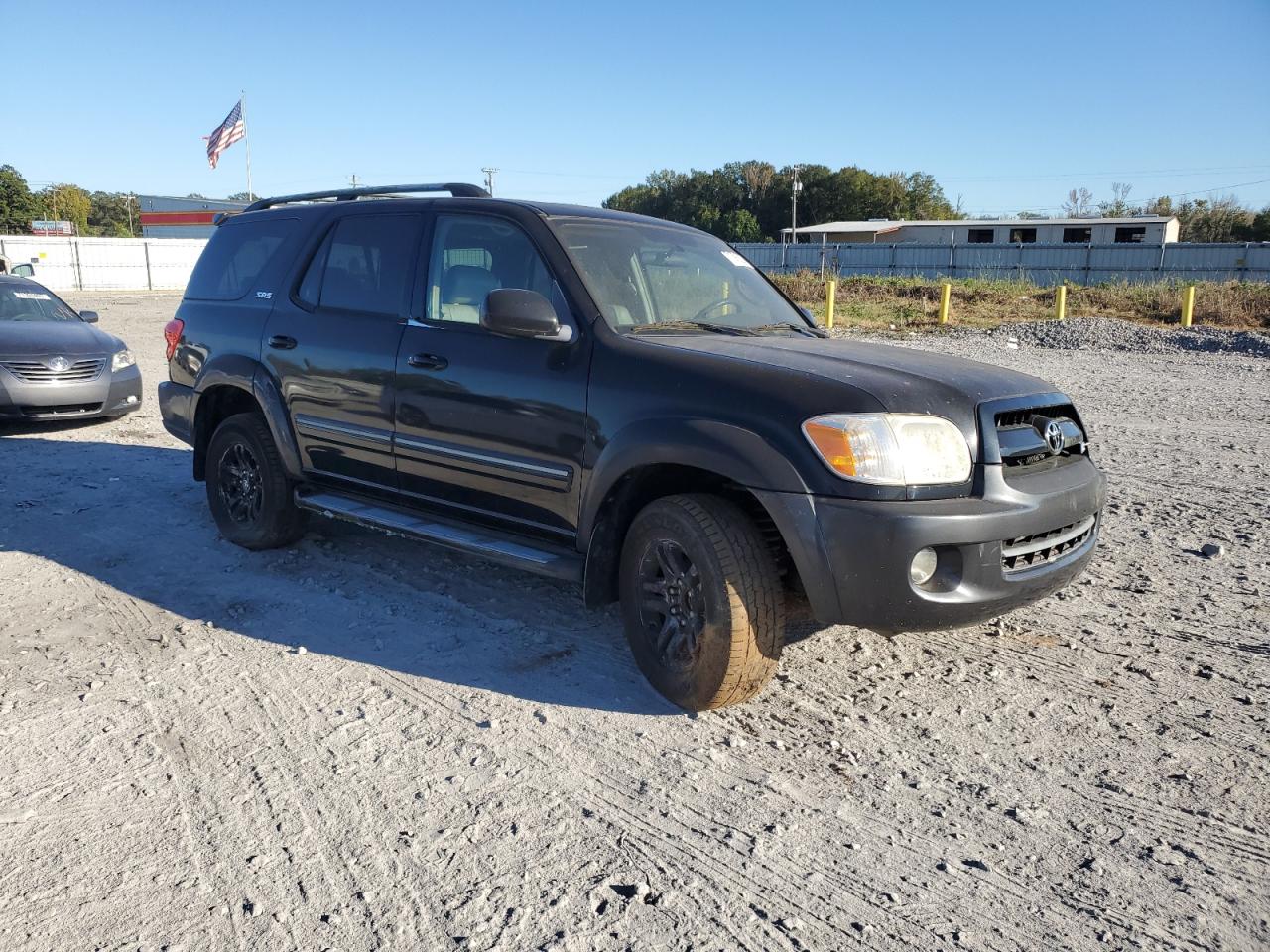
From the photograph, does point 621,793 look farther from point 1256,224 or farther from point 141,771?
point 1256,224

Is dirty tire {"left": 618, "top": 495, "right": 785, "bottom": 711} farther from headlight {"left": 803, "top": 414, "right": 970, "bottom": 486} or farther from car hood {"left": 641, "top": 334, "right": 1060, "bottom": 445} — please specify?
car hood {"left": 641, "top": 334, "right": 1060, "bottom": 445}

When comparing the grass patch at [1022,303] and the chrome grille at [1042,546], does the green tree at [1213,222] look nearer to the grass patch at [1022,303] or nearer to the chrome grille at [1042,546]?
the grass patch at [1022,303]

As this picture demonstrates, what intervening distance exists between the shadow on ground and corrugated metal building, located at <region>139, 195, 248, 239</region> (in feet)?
218

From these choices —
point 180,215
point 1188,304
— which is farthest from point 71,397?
point 180,215

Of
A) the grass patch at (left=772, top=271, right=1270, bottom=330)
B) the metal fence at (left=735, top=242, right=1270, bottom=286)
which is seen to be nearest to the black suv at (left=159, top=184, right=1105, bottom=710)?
the grass patch at (left=772, top=271, right=1270, bottom=330)

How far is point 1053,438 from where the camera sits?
363 centimetres

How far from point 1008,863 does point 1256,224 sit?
2572 inches

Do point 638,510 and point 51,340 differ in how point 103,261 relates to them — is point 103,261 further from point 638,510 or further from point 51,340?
point 638,510

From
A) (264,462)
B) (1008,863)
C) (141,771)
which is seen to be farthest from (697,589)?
(264,462)

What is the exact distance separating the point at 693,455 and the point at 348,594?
2352 mm

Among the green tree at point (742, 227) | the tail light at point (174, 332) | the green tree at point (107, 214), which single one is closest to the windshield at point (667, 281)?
the tail light at point (174, 332)

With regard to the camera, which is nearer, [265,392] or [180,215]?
[265,392]

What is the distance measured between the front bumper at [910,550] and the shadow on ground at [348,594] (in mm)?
915

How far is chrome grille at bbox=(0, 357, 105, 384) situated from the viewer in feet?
29.5
